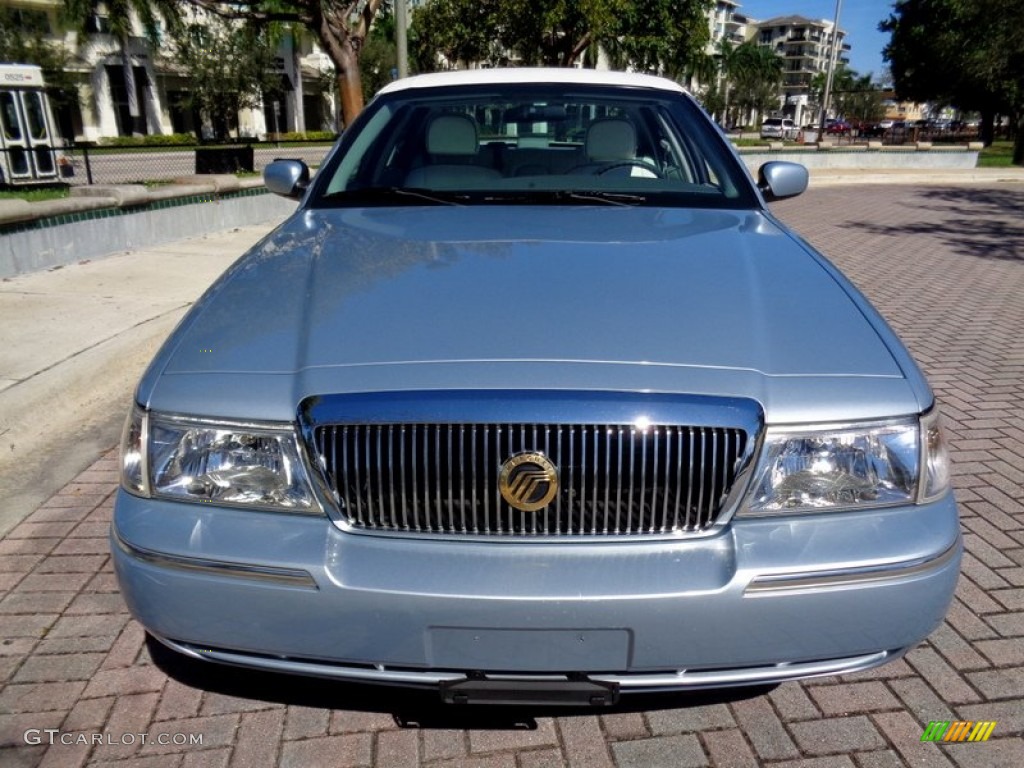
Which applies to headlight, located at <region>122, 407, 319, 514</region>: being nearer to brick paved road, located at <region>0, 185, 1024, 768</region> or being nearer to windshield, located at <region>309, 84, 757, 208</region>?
brick paved road, located at <region>0, 185, 1024, 768</region>

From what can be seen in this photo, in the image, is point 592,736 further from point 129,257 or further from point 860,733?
point 129,257

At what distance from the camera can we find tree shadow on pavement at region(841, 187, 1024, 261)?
1063 centimetres

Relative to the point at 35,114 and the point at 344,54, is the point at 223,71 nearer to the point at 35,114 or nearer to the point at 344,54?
the point at 35,114

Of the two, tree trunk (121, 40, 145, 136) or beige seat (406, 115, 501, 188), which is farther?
tree trunk (121, 40, 145, 136)

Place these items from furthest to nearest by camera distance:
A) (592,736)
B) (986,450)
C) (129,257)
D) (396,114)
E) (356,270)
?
(129,257)
(986,450)
(396,114)
(356,270)
(592,736)

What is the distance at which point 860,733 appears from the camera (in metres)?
2.16

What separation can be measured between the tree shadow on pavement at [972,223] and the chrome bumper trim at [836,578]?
9.56 meters

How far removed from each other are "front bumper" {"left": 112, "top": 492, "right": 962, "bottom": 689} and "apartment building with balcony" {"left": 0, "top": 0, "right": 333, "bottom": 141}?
4810cm

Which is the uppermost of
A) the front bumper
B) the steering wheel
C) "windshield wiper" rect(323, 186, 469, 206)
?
the steering wheel

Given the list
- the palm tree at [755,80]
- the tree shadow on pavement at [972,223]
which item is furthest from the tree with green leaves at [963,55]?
the palm tree at [755,80]

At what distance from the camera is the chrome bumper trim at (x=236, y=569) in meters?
1.73

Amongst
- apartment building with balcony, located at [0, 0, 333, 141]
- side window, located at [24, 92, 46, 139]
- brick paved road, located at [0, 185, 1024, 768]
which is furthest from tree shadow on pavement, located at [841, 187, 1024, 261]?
apartment building with balcony, located at [0, 0, 333, 141]

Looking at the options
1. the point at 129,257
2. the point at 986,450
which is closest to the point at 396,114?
the point at 986,450

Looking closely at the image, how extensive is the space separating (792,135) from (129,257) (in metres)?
63.3
